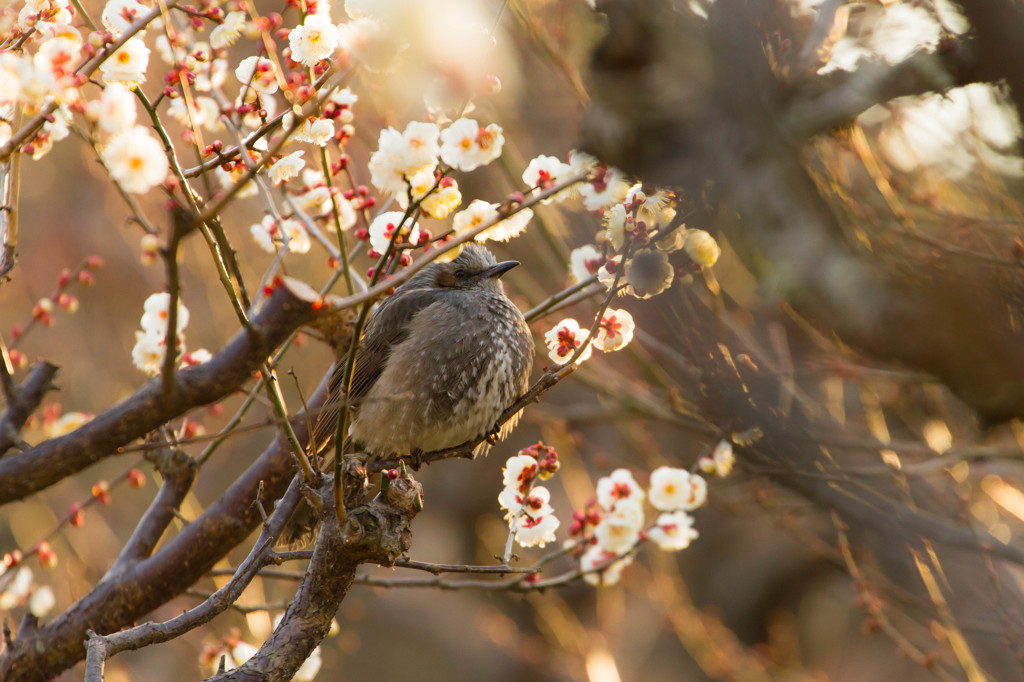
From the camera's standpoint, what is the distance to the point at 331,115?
2.65 meters

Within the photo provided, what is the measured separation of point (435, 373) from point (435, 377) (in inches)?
0.7

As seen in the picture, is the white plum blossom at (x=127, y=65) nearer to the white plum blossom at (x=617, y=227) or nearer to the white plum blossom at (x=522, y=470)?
the white plum blossom at (x=617, y=227)

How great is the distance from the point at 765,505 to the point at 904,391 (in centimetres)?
141

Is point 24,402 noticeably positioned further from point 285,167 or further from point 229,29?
point 229,29

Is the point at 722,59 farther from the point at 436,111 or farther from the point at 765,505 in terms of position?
the point at 765,505

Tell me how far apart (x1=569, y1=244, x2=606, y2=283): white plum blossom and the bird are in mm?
580

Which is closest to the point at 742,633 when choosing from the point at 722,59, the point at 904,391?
the point at 904,391

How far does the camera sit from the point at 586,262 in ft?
10.2

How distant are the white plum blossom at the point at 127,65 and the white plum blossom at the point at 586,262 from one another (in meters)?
1.53

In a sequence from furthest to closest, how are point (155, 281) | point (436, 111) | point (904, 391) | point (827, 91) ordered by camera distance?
point (155, 281) → point (904, 391) → point (436, 111) → point (827, 91)

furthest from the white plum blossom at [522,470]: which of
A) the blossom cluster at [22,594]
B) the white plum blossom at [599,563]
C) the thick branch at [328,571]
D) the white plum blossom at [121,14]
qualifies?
the blossom cluster at [22,594]

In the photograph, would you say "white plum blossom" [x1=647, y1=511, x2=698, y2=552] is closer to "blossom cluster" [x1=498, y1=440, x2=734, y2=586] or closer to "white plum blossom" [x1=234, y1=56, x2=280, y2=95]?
"blossom cluster" [x1=498, y1=440, x2=734, y2=586]

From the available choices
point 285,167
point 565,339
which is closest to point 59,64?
point 285,167

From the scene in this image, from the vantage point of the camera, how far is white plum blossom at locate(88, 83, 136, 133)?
1.81 m
